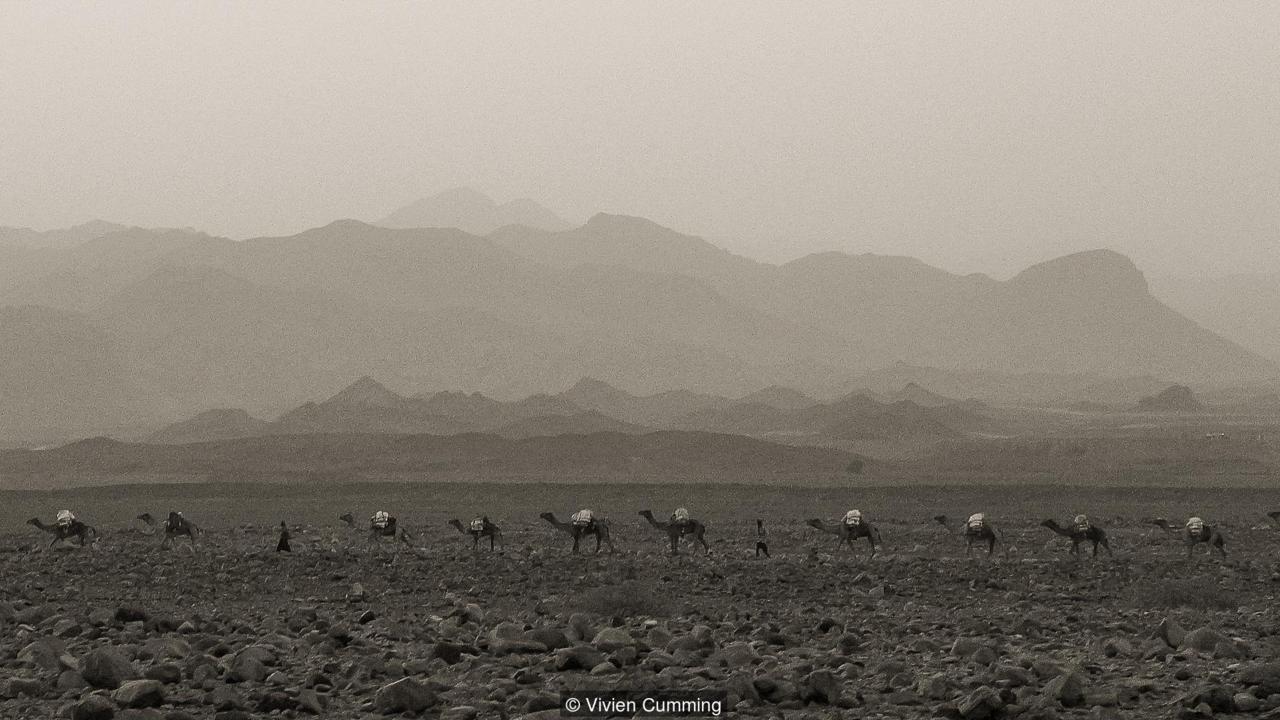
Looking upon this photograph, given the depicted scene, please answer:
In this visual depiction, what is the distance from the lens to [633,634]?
49.5 feet

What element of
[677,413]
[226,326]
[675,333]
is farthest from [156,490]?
[675,333]

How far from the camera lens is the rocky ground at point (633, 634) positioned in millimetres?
11742

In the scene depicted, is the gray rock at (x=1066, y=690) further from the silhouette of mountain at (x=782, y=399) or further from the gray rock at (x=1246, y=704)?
the silhouette of mountain at (x=782, y=399)

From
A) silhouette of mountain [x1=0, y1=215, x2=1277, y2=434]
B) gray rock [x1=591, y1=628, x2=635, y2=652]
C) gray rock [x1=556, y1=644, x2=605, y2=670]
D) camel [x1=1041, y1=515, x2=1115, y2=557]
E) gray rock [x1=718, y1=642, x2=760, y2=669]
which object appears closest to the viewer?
Result: gray rock [x1=556, y1=644, x2=605, y2=670]

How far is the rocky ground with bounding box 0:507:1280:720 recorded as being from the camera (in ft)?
38.5

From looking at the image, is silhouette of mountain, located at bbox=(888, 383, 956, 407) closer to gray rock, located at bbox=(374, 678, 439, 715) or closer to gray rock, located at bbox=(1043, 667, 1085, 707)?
gray rock, located at bbox=(1043, 667, 1085, 707)

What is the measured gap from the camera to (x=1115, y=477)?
66.5m

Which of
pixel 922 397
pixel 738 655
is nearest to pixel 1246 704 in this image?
pixel 738 655

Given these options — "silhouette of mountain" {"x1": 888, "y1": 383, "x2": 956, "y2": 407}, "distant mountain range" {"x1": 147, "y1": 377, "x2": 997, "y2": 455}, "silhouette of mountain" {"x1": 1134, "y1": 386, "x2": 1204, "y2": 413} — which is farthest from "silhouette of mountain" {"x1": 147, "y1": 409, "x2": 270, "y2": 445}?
"silhouette of mountain" {"x1": 1134, "y1": 386, "x2": 1204, "y2": 413}

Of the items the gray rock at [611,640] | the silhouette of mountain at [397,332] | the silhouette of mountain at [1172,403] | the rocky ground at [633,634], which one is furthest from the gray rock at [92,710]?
the silhouette of mountain at [1172,403]

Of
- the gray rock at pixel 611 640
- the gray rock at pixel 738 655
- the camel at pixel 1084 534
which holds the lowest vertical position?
the gray rock at pixel 738 655

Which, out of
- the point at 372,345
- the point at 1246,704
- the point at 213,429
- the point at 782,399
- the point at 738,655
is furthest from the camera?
the point at 372,345

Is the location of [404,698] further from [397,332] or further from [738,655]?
[397,332]

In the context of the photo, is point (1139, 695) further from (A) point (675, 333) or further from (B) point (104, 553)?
(A) point (675, 333)
